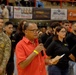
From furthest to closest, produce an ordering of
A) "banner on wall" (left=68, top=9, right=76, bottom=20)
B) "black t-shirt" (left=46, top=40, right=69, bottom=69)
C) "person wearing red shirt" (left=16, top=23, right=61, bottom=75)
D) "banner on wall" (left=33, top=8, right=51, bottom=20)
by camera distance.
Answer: "banner on wall" (left=68, top=9, right=76, bottom=20)
"banner on wall" (left=33, top=8, right=51, bottom=20)
"black t-shirt" (left=46, top=40, right=69, bottom=69)
"person wearing red shirt" (left=16, top=23, right=61, bottom=75)

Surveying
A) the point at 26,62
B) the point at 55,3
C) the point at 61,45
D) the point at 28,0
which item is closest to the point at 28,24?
the point at 26,62

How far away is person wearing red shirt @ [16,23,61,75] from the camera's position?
386 centimetres

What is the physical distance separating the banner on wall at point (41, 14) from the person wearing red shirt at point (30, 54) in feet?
38.9

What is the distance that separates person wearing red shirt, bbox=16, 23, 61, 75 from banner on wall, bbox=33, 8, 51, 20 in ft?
38.9

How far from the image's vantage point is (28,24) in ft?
13.2

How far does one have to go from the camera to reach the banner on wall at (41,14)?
15.9 meters

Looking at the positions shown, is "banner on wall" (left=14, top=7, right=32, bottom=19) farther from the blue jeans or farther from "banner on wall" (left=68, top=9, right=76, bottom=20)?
the blue jeans

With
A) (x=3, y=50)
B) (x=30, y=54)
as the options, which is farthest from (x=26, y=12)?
(x=30, y=54)

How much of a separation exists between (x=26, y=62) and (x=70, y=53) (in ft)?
8.71

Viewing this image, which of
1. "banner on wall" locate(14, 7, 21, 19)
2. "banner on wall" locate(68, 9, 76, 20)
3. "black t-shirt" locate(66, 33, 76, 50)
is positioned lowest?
"banner on wall" locate(68, 9, 76, 20)

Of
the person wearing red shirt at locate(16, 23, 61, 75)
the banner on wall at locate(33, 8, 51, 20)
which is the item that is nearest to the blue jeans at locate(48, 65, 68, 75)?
the person wearing red shirt at locate(16, 23, 61, 75)

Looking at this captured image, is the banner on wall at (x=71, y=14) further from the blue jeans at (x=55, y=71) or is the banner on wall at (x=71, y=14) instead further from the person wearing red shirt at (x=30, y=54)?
the person wearing red shirt at (x=30, y=54)

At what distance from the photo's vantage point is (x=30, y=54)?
387 centimetres

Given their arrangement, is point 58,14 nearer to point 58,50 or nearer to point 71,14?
point 71,14
